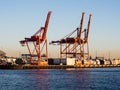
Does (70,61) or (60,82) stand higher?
(70,61)

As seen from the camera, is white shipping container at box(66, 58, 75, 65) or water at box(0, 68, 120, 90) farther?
Result: white shipping container at box(66, 58, 75, 65)

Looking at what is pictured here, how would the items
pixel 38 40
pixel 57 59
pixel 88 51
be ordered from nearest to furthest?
pixel 38 40, pixel 88 51, pixel 57 59

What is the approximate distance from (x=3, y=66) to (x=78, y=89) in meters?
118

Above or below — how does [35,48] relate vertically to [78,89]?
above

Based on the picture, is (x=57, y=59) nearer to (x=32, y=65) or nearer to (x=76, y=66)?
(x=76, y=66)

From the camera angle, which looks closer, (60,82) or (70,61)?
(60,82)

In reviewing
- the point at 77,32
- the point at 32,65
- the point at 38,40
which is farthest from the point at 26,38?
the point at 77,32

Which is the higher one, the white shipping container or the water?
the white shipping container

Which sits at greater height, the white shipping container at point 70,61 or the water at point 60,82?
the white shipping container at point 70,61

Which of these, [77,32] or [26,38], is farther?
A: [77,32]

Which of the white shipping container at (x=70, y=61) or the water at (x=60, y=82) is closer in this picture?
the water at (x=60, y=82)

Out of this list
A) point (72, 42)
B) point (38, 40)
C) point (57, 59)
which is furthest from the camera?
point (57, 59)

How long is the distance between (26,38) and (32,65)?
17.6 m

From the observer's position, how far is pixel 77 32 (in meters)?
174
